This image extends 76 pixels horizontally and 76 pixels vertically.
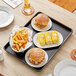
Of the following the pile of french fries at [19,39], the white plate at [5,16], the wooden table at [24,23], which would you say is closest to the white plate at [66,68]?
the wooden table at [24,23]

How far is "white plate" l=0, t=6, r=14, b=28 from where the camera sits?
1875mm

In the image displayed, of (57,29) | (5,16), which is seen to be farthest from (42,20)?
(5,16)

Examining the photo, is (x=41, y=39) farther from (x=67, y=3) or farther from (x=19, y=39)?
(x=67, y=3)

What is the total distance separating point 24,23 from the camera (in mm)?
1877

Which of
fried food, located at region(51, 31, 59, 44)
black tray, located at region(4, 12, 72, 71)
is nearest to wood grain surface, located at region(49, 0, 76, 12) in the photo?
black tray, located at region(4, 12, 72, 71)

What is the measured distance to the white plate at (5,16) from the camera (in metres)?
1.88

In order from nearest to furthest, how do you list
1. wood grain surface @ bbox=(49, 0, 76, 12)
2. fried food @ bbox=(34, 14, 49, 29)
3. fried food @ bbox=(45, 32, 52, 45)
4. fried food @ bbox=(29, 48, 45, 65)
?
fried food @ bbox=(29, 48, 45, 65), fried food @ bbox=(45, 32, 52, 45), fried food @ bbox=(34, 14, 49, 29), wood grain surface @ bbox=(49, 0, 76, 12)

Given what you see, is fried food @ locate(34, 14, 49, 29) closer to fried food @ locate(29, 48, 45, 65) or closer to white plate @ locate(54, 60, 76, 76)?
Result: fried food @ locate(29, 48, 45, 65)

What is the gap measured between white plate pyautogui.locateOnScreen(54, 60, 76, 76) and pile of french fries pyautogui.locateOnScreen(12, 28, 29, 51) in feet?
1.13

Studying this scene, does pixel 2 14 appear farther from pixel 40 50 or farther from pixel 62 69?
pixel 62 69

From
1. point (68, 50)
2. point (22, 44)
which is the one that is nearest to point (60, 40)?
point (68, 50)

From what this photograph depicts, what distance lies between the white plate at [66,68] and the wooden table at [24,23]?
5cm

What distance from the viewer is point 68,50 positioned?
171 centimetres

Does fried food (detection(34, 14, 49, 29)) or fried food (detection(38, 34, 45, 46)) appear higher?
fried food (detection(34, 14, 49, 29))
